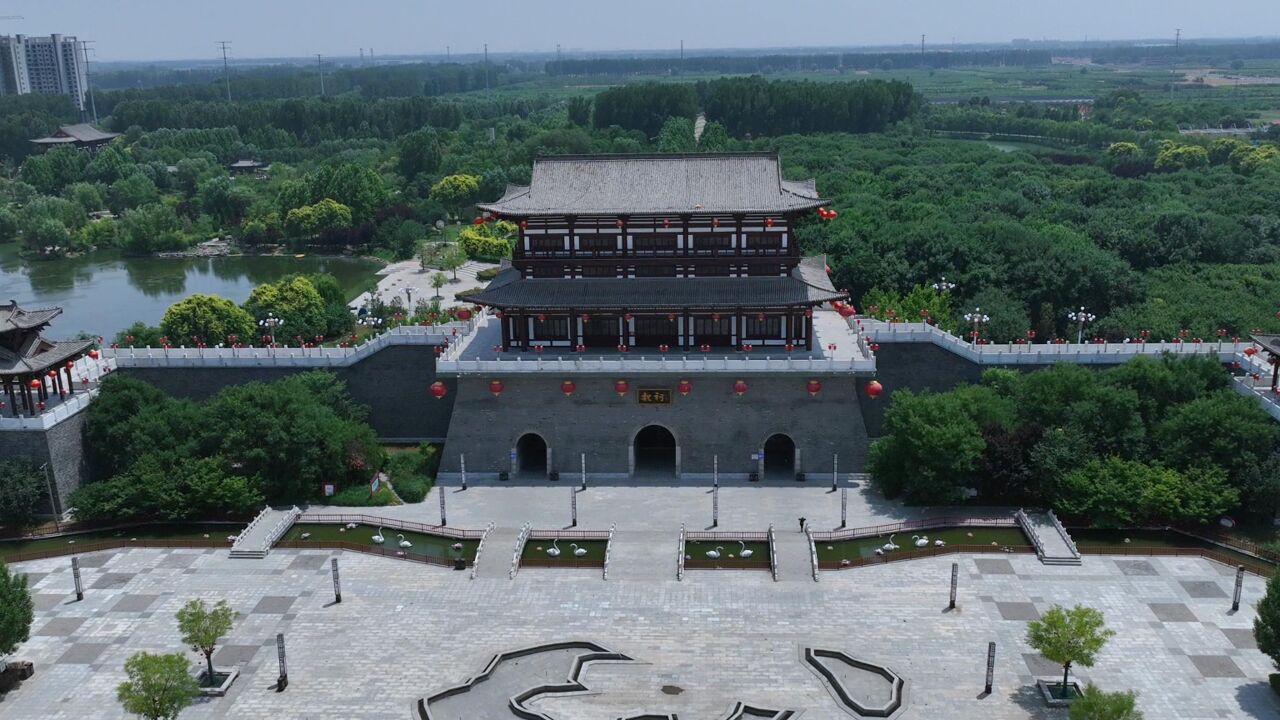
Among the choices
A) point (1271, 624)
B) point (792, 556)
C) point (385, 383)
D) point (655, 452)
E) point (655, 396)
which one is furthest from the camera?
point (385, 383)

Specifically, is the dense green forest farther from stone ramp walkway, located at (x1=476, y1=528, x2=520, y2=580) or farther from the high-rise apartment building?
stone ramp walkway, located at (x1=476, y1=528, x2=520, y2=580)

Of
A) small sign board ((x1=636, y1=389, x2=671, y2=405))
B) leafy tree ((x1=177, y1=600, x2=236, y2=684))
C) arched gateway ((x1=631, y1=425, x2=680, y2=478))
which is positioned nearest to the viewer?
leafy tree ((x1=177, y1=600, x2=236, y2=684))

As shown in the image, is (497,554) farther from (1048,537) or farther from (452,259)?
(452,259)

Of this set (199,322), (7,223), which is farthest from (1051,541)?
(7,223)

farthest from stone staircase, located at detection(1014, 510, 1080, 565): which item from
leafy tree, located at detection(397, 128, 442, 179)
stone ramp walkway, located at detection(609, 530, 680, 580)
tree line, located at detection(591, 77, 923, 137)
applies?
tree line, located at detection(591, 77, 923, 137)

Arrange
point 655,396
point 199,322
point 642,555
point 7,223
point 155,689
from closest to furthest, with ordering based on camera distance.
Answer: point 155,689 → point 642,555 → point 655,396 → point 199,322 → point 7,223

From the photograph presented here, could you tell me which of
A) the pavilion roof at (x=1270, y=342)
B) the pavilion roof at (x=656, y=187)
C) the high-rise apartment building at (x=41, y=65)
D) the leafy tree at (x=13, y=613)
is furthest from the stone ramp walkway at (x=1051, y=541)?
the high-rise apartment building at (x=41, y=65)
